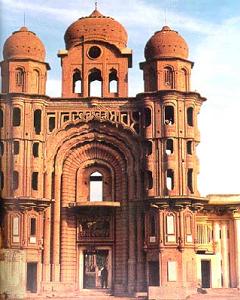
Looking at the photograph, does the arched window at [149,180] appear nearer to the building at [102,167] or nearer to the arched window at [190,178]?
the building at [102,167]

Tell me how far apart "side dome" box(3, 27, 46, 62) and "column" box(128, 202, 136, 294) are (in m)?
11.2

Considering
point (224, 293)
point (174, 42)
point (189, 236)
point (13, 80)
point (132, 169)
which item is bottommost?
point (224, 293)

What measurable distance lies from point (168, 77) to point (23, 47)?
30.6 feet

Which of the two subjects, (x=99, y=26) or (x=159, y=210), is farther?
(x=99, y=26)

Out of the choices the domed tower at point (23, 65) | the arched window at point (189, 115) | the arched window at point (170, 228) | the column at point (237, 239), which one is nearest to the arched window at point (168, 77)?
the arched window at point (189, 115)

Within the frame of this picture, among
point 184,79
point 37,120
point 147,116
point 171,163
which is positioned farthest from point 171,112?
point 37,120

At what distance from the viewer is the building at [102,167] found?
38.3m

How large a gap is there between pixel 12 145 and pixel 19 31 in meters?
7.95

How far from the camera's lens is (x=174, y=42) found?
4150cm

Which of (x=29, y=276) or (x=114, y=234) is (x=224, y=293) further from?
(x=29, y=276)

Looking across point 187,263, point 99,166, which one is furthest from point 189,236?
point 99,166

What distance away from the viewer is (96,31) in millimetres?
43125

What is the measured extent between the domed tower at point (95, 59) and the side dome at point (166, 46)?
5.50 ft

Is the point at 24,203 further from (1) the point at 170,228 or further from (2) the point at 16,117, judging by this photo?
(1) the point at 170,228
